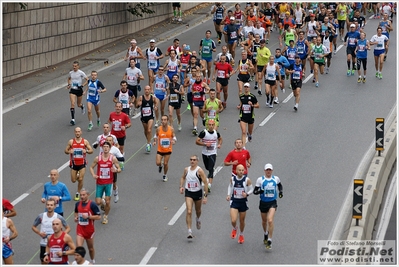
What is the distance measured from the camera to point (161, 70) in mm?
25219

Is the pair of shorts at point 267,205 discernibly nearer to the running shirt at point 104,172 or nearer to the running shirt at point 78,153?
the running shirt at point 104,172

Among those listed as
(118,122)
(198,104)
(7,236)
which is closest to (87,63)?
(198,104)

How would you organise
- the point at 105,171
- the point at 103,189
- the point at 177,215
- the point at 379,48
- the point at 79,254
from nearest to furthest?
1. the point at 79,254
2. the point at 105,171
3. the point at 103,189
4. the point at 177,215
5. the point at 379,48

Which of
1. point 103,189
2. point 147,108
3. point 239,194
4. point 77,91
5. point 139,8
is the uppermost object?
point 139,8

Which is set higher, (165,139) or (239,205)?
(165,139)

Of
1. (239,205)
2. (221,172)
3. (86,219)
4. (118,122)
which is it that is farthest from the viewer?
(221,172)

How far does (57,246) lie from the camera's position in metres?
14.9

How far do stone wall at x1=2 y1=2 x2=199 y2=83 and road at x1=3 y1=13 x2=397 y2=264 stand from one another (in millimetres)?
2170

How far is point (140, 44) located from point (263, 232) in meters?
20.0

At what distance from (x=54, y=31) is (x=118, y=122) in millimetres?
12382

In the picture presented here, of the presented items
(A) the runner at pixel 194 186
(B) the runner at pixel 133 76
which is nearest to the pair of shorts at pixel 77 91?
(B) the runner at pixel 133 76

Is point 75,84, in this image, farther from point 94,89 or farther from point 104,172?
point 104,172

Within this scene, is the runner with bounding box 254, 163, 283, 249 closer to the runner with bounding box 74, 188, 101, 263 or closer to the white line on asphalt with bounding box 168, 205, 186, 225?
the white line on asphalt with bounding box 168, 205, 186, 225

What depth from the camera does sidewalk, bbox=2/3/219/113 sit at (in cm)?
2962
